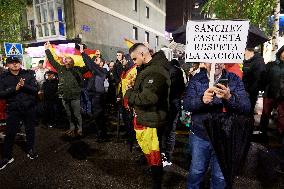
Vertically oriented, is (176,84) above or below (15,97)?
above

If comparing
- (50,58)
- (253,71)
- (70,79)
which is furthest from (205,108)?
(50,58)

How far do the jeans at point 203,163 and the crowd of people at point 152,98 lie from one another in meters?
0.01

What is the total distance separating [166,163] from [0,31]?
1614 cm

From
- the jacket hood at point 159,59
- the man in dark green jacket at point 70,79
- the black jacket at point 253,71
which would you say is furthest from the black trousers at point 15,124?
the black jacket at point 253,71

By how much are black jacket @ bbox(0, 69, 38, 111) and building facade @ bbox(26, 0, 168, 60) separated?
1422 cm

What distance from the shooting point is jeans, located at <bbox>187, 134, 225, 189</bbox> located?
303 cm

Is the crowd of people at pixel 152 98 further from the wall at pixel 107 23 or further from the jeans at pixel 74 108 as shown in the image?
the wall at pixel 107 23

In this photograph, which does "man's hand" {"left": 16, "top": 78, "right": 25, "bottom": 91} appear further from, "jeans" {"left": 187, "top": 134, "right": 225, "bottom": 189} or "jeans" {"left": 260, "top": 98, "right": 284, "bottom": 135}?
"jeans" {"left": 260, "top": 98, "right": 284, "bottom": 135}

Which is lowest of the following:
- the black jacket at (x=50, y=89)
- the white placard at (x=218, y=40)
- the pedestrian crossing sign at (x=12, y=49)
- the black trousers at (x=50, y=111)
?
the black trousers at (x=50, y=111)

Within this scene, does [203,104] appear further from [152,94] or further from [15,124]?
[15,124]

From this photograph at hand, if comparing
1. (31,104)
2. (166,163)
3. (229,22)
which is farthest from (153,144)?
(31,104)

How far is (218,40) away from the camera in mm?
2877

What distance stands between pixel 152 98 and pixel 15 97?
306 cm

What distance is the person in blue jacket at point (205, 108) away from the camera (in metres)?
2.93
